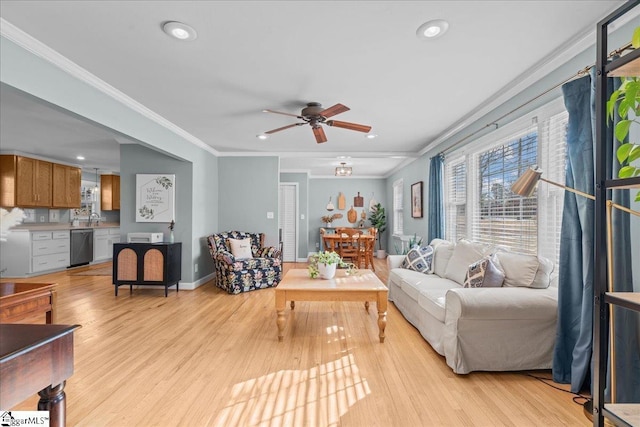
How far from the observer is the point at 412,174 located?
6.73 metres

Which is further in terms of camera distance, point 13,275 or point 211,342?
point 13,275

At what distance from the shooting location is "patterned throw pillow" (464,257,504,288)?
9.06ft

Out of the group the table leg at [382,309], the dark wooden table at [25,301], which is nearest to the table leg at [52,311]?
the dark wooden table at [25,301]

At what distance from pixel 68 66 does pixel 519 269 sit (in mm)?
4120

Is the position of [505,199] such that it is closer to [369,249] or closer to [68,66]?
[369,249]

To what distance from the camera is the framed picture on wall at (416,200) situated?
602 centimetres

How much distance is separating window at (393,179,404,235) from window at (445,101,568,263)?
3.23 metres

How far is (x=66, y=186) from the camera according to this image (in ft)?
23.9

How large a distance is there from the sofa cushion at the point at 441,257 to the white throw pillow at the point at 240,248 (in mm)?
3115

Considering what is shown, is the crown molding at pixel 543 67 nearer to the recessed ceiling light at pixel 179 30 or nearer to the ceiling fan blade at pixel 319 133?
the ceiling fan blade at pixel 319 133

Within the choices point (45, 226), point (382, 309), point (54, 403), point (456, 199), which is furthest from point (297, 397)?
point (45, 226)

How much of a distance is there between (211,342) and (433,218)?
366 centimetres

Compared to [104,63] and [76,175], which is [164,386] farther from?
[76,175]

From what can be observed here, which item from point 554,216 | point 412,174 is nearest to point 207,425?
point 554,216
